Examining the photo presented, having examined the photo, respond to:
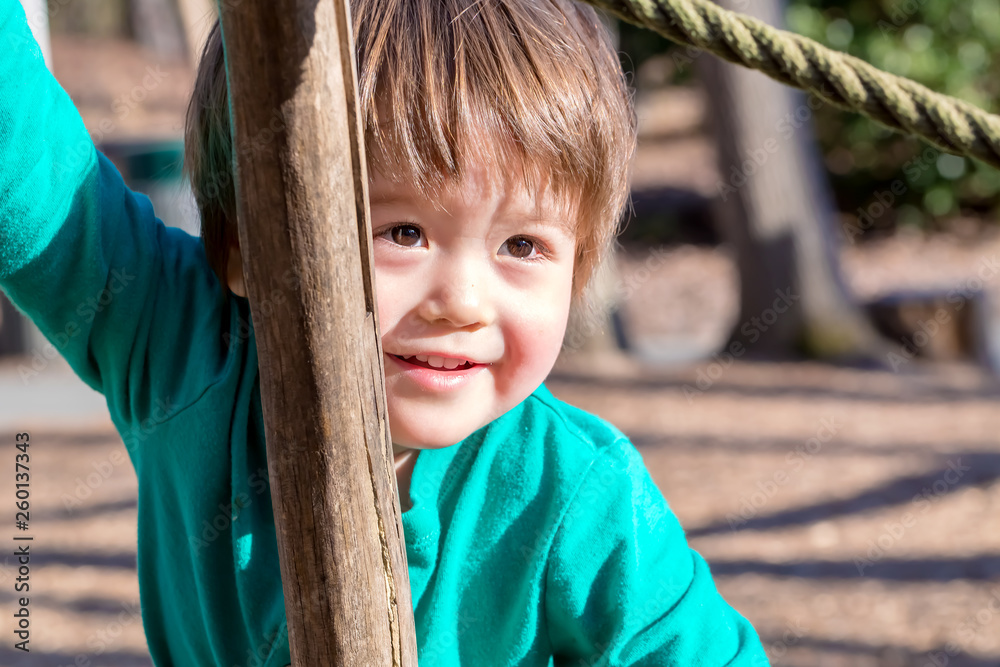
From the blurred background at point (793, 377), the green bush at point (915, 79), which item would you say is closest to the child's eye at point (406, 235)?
the blurred background at point (793, 377)

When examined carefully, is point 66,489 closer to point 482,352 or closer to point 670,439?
point 670,439

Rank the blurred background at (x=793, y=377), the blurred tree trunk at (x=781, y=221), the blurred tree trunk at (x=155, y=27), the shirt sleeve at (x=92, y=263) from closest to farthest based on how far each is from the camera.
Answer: the shirt sleeve at (x=92, y=263), the blurred background at (x=793, y=377), the blurred tree trunk at (x=781, y=221), the blurred tree trunk at (x=155, y=27)

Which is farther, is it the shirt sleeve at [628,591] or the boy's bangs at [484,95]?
the shirt sleeve at [628,591]

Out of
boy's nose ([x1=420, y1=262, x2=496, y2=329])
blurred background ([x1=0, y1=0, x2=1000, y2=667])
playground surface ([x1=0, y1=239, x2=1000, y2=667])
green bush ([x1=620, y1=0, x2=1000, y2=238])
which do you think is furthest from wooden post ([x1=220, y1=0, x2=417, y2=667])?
green bush ([x1=620, y1=0, x2=1000, y2=238])

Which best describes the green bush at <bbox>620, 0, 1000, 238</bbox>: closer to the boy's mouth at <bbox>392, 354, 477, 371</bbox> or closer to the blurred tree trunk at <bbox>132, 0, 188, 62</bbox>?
the boy's mouth at <bbox>392, 354, 477, 371</bbox>

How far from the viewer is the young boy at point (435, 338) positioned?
106 cm

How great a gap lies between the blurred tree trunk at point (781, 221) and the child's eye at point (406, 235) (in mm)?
5747

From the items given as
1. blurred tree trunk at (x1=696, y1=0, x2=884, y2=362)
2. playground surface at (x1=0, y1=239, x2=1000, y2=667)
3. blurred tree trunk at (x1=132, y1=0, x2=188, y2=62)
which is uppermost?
blurred tree trunk at (x1=132, y1=0, x2=188, y2=62)

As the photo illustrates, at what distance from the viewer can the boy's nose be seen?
105cm

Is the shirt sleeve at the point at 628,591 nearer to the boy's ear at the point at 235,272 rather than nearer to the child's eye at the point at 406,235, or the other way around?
the child's eye at the point at 406,235

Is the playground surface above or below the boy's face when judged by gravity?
below

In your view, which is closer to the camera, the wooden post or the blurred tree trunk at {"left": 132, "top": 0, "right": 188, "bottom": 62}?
the wooden post

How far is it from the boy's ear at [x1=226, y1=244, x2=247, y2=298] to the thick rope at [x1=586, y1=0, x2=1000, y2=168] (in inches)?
20.7

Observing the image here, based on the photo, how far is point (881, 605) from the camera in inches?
144
